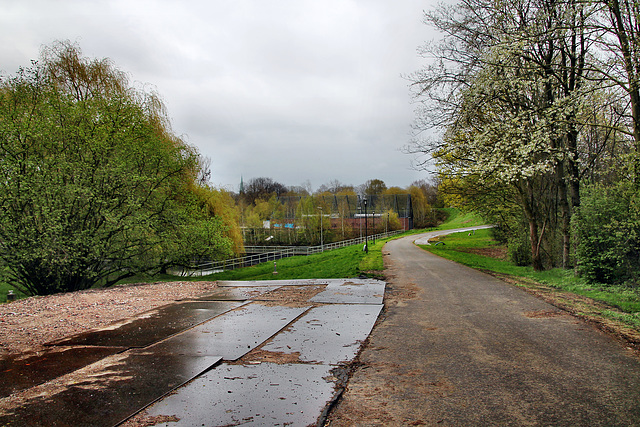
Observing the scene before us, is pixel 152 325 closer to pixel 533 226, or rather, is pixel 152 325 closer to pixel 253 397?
pixel 253 397

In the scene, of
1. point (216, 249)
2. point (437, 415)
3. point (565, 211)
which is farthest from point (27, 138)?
point (565, 211)

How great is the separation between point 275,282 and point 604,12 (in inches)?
464

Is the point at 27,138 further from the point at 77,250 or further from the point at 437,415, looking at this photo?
the point at 437,415

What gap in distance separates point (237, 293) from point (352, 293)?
3103 mm

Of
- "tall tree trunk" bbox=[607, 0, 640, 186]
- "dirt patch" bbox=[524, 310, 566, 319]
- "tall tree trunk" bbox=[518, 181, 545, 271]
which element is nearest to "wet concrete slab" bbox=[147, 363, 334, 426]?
"dirt patch" bbox=[524, 310, 566, 319]

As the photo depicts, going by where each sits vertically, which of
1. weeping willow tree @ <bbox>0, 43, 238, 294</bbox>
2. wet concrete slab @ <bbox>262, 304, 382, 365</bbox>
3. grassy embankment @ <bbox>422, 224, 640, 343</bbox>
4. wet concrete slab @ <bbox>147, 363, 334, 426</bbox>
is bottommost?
grassy embankment @ <bbox>422, 224, 640, 343</bbox>

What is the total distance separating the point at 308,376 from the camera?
4.58m

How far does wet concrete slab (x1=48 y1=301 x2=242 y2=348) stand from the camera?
19.8ft

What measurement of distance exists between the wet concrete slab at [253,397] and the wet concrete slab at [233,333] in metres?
0.74

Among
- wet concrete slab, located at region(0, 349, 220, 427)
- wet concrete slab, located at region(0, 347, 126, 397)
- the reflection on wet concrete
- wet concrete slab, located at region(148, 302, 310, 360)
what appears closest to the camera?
wet concrete slab, located at region(0, 349, 220, 427)

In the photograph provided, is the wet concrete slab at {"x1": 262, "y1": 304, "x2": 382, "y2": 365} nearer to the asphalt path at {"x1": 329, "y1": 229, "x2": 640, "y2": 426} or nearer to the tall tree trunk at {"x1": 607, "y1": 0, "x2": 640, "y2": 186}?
the asphalt path at {"x1": 329, "y1": 229, "x2": 640, "y2": 426}

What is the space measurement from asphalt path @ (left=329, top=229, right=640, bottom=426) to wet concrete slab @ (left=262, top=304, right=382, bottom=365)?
0.27 m

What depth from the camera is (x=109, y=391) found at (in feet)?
13.4

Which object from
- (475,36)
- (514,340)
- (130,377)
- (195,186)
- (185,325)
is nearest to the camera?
(130,377)
